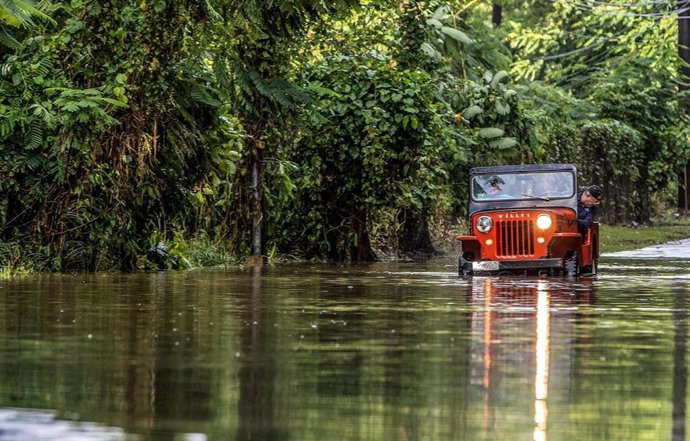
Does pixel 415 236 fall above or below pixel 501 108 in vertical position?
below

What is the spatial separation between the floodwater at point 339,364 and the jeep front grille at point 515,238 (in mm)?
5035

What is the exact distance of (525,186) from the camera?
26.8 m

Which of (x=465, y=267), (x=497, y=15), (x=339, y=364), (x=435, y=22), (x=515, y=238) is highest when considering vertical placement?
(x=497, y=15)

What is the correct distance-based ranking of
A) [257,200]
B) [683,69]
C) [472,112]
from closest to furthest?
1. [257,200]
2. [472,112]
3. [683,69]

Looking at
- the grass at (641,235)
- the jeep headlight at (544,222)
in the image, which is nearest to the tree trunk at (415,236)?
the grass at (641,235)

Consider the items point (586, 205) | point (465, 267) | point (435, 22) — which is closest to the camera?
point (465, 267)

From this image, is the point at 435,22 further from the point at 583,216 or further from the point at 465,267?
the point at 465,267

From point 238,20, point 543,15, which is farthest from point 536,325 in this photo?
point 543,15

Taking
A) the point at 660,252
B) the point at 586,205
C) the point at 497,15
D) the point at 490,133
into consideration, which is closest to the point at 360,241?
the point at 586,205

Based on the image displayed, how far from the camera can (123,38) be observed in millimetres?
24703

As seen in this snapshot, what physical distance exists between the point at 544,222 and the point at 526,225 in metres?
0.29

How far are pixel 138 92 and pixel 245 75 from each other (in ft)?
8.55

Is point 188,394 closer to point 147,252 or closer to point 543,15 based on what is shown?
point 147,252

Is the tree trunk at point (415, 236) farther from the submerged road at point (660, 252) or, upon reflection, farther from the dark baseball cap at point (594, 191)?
the dark baseball cap at point (594, 191)
